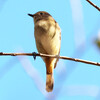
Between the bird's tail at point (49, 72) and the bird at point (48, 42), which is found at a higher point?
the bird at point (48, 42)

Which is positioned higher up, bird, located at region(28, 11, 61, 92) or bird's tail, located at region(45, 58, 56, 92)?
bird, located at region(28, 11, 61, 92)

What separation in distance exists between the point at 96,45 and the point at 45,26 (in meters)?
2.57

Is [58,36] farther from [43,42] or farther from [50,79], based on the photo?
[50,79]

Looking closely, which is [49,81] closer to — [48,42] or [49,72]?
[49,72]

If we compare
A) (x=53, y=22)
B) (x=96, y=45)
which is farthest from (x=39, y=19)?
(x=96, y=45)

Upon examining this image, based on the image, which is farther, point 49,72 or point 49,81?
point 49,81

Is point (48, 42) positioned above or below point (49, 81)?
above

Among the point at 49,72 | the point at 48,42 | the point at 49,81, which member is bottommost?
the point at 49,81

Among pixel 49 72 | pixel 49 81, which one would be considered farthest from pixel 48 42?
pixel 49 81

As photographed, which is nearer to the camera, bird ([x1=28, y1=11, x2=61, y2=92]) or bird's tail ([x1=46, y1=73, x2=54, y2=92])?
bird ([x1=28, y1=11, x2=61, y2=92])

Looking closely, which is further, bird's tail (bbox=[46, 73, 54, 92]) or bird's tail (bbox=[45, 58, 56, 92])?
bird's tail (bbox=[46, 73, 54, 92])

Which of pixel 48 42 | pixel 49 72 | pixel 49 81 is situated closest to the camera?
pixel 48 42

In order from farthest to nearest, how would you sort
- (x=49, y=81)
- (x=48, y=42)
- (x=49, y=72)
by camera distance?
(x=49, y=81), (x=49, y=72), (x=48, y=42)

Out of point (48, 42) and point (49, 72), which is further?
point (49, 72)
